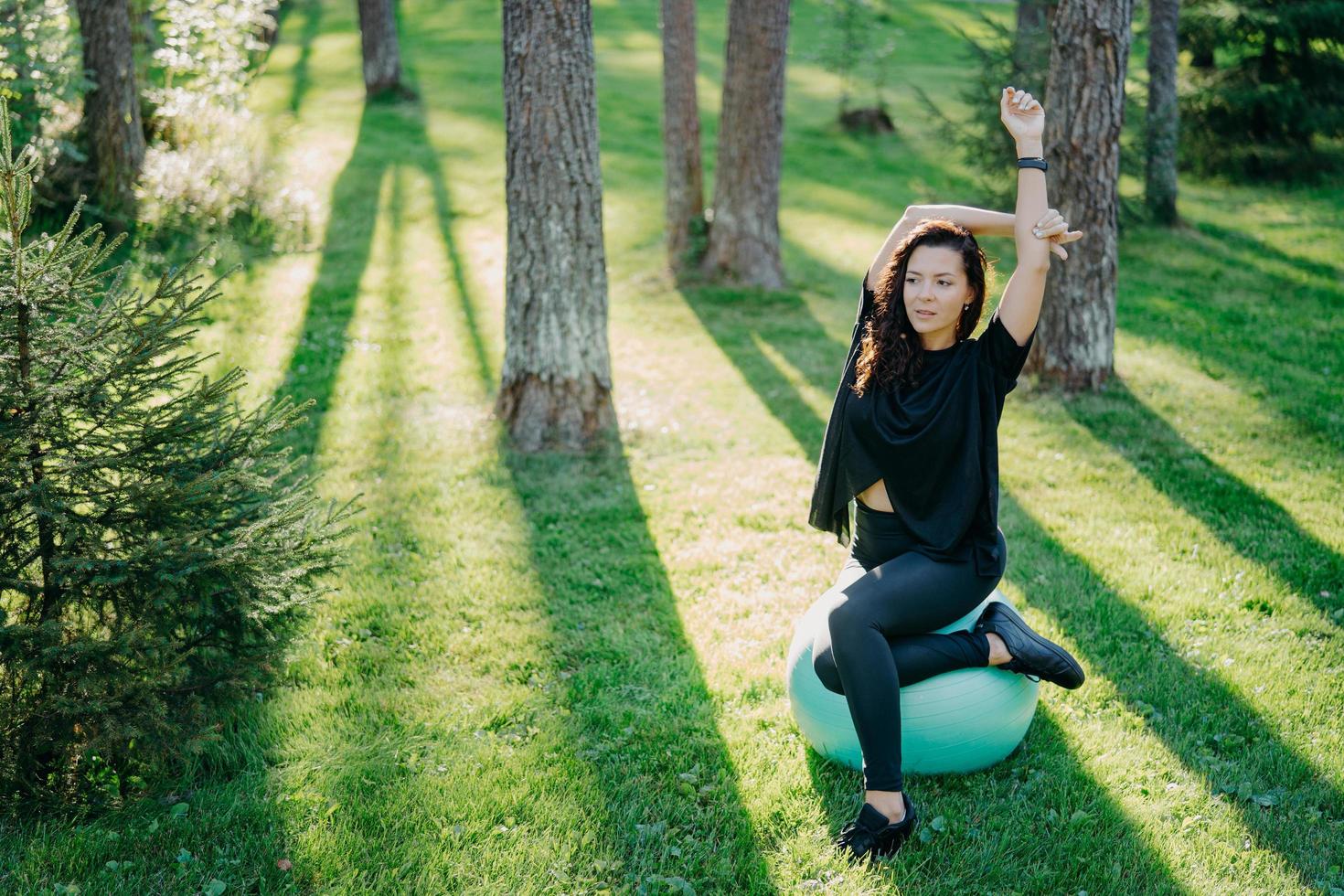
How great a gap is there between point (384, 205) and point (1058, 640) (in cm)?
1135

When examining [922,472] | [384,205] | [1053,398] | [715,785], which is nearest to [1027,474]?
[1053,398]

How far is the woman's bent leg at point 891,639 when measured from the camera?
3613 mm

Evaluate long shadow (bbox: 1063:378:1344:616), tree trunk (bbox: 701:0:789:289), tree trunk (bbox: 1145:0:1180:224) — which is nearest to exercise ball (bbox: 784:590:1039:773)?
long shadow (bbox: 1063:378:1344:616)

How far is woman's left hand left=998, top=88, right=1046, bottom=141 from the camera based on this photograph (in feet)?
12.2

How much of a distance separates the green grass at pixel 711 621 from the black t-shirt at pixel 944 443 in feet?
3.47

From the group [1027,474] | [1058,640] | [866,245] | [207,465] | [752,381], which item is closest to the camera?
[207,465]

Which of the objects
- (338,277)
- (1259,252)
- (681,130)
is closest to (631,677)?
(338,277)

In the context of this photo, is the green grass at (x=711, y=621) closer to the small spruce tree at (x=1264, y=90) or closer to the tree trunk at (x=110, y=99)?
the tree trunk at (x=110, y=99)

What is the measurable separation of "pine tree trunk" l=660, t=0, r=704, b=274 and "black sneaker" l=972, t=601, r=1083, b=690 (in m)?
8.01

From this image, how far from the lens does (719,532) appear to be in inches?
244

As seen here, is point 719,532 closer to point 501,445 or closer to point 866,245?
point 501,445

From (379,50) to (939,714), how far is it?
1850 centimetres

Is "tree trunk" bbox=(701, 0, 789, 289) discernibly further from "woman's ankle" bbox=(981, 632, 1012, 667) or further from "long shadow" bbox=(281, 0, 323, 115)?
"long shadow" bbox=(281, 0, 323, 115)

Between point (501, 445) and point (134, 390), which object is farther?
point (501, 445)
